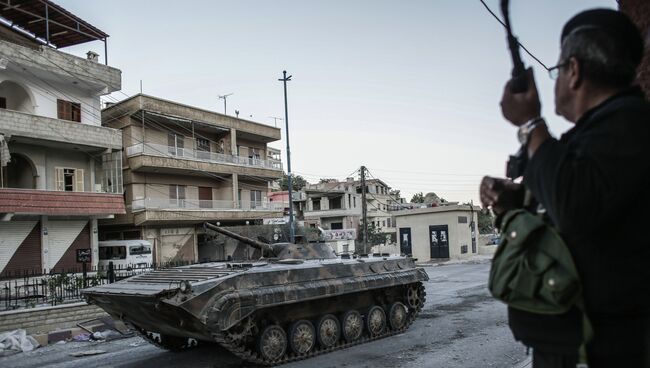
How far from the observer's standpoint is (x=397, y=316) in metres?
10.5

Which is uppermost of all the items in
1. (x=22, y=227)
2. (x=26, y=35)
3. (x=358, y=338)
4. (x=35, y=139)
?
(x=26, y=35)

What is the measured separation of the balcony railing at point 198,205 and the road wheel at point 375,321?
16950 millimetres

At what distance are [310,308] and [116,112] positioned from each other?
19.8 meters

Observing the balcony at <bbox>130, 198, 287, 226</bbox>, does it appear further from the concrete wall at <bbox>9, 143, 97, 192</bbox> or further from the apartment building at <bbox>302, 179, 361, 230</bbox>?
the apartment building at <bbox>302, 179, 361, 230</bbox>

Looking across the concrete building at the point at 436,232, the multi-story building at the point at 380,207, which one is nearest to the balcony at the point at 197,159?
the concrete building at the point at 436,232

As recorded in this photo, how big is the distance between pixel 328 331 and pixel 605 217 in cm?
791

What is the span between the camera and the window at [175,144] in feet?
86.8

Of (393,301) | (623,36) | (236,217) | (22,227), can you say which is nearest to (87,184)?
(22,227)

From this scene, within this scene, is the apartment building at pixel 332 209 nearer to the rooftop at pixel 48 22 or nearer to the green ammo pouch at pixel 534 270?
the rooftop at pixel 48 22

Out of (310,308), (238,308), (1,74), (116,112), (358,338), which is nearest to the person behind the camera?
(238,308)

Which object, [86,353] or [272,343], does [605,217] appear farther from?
[86,353]

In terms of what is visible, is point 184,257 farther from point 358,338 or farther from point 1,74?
point 358,338

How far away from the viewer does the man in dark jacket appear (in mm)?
1497

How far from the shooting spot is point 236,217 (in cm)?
2898
